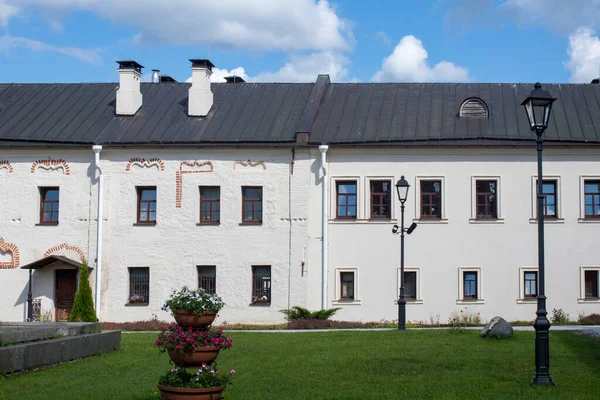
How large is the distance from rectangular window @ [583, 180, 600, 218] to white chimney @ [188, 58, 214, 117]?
14426mm

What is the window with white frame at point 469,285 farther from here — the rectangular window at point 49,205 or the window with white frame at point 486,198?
the rectangular window at point 49,205

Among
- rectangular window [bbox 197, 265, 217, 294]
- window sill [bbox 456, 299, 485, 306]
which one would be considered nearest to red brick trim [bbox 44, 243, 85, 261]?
rectangular window [bbox 197, 265, 217, 294]

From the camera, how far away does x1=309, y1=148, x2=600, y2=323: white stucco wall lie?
96.3 feet

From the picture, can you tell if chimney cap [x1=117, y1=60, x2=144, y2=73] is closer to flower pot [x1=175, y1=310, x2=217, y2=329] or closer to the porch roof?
the porch roof

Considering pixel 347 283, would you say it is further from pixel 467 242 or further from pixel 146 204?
pixel 146 204

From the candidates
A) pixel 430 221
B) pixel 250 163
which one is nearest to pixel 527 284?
pixel 430 221

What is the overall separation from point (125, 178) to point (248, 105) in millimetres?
5676

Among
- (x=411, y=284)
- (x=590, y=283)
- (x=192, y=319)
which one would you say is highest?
(x=590, y=283)

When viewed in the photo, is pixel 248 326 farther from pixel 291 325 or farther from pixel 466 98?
pixel 466 98

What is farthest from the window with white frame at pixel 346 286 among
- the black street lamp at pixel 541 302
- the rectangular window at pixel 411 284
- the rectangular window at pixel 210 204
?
the black street lamp at pixel 541 302

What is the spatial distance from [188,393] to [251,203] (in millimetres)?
20039

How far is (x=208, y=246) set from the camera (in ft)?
99.2

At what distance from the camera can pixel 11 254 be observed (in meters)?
30.5

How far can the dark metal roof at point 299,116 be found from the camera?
30.3 meters
